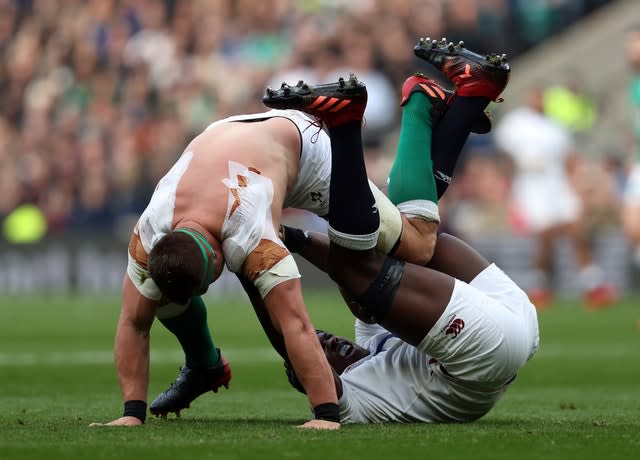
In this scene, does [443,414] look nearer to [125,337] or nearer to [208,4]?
[125,337]

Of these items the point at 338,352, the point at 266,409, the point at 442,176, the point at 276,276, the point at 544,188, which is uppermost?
the point at 442,176

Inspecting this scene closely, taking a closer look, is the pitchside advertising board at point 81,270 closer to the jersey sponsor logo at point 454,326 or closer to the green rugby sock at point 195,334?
the green rugby sock at point 195,334

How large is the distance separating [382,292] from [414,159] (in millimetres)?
1058

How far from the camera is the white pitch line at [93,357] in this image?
1033 centimetres

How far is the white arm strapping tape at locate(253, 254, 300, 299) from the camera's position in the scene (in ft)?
19.1

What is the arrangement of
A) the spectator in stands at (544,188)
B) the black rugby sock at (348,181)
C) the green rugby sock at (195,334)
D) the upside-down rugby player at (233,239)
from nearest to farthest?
the upside-down rugby player at (233,239)
the black rugby sock at (348,181)
the green rugby sock at (195,334)
the spectator in stands at (544,188)

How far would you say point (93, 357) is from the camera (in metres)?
10.8

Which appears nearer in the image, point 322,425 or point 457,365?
point 322,425

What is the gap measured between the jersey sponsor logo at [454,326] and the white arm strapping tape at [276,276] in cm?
78

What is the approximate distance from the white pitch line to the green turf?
11 mm

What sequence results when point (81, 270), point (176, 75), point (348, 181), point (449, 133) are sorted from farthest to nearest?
point (176, 75), point (81, 270), point (449, 133), point (348, 181)

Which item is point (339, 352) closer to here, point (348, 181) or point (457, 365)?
point (457, 365)

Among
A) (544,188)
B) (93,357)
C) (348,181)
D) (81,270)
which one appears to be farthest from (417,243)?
(81,270)

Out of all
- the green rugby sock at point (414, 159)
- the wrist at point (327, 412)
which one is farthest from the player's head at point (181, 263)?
the green rugby sock at point (414, 159)
